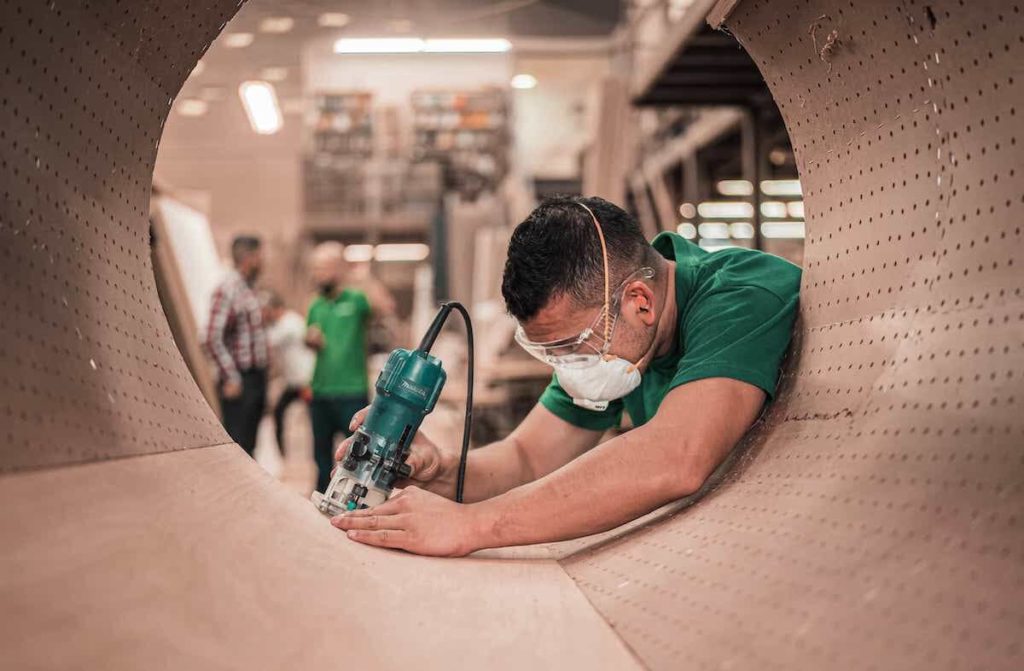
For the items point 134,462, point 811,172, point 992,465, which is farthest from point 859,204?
point 134,462

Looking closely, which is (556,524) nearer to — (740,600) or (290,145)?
(740,600)

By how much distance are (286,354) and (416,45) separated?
10.2m

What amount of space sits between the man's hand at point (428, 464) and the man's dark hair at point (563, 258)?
0.38 meters

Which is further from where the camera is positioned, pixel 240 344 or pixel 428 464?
pixel 240 344

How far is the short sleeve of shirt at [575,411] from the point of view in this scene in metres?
2.50

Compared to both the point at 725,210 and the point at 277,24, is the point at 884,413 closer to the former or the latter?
the point at 725,210

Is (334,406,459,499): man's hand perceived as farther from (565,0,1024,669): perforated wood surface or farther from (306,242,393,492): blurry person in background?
(306,242,393,492): blurry person in background

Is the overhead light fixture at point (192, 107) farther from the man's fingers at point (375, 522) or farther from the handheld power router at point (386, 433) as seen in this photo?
the man's fingers at point (375, 522)

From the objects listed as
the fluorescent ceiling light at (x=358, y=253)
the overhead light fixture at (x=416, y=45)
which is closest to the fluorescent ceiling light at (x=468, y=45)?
the overhead light fixture at (x=416, y=45)

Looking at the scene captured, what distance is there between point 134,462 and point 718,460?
1069mm

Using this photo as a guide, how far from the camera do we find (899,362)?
5.21 ft

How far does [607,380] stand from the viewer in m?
2.20

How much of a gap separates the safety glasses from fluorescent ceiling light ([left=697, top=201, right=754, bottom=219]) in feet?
22.8

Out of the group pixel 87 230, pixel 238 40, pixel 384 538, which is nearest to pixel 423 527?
pixel 384 538
